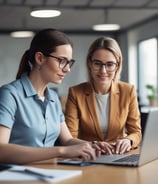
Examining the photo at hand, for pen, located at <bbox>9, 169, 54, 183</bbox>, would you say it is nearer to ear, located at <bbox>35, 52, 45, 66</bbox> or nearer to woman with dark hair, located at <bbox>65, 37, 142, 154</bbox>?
ear, located at <bbox>35, 52, 45, 66</bbox>

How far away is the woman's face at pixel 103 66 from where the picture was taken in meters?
2.49

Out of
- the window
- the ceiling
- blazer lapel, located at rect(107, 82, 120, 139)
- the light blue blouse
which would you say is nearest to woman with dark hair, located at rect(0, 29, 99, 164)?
the light blue blouse

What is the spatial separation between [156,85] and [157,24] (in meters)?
1.31

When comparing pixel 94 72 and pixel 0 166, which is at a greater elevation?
pixel 94 72

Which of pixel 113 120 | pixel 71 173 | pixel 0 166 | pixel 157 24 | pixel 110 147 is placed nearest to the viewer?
pixel 71 173

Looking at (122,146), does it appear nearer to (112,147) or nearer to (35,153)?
(112,147)

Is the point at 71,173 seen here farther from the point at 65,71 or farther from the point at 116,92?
the point at 116,92

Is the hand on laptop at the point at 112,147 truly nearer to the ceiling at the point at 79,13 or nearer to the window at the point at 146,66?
the ceiling at the point at 79,13

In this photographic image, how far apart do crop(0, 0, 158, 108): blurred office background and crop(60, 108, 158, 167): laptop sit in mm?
5486

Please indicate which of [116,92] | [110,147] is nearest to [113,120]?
[116,92]

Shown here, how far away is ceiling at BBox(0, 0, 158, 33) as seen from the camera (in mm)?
7215

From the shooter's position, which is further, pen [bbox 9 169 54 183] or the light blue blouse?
the light blue blouse

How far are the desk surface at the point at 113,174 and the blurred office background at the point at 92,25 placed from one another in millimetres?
5596

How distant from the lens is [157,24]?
912 cm
